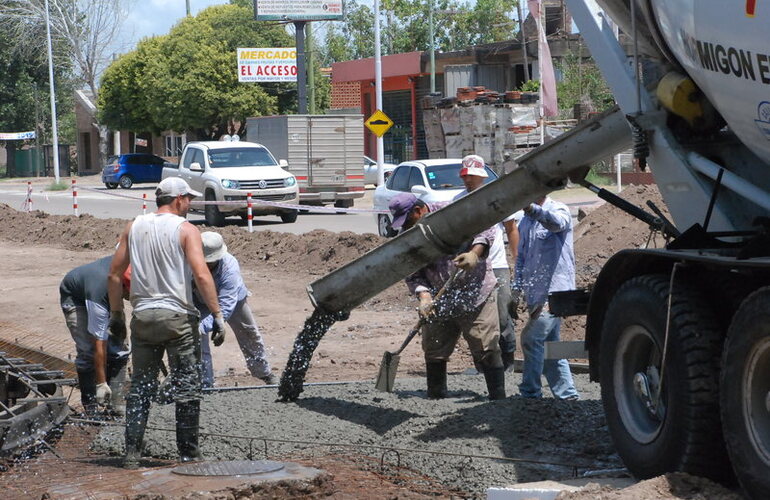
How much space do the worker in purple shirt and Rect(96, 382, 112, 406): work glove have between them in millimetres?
2319

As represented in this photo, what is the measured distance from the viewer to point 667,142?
5430 mm

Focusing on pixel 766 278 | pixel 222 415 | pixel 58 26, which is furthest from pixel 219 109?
pixel 766 278

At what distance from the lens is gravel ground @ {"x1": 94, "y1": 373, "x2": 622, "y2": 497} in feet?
20.1

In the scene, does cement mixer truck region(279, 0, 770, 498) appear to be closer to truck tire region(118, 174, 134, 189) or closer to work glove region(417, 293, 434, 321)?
work glove region(417, 293, 434, 321)

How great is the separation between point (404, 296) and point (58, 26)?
54.3 metres

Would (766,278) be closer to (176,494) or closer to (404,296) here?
(176,494)

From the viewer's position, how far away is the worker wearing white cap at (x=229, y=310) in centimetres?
859

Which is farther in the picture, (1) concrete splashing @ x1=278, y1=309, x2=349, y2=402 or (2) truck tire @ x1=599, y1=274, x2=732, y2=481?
(1) concrete splashing @ x1=278, y1=309, x2=349, y2=402

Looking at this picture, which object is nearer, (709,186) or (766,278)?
(766,278)

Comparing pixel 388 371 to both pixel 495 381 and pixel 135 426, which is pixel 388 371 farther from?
pixel 135 426

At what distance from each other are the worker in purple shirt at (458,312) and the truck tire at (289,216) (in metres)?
18.1

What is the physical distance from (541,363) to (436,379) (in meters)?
0.76

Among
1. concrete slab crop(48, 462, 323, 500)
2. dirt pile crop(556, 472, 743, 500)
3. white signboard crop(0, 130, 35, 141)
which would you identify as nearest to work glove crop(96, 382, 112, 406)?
concrete slab crop(48, 462, 323, 500)

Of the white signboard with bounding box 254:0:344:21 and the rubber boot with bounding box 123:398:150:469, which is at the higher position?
the white signboard with bounding box 254:0:344:21
